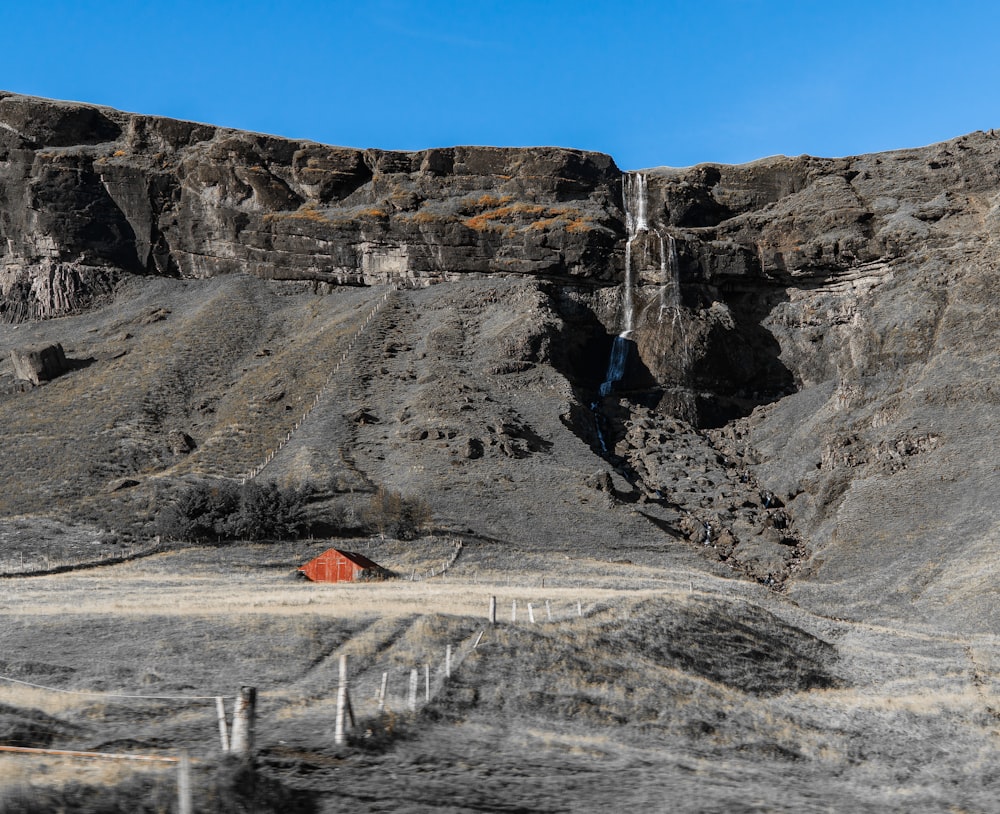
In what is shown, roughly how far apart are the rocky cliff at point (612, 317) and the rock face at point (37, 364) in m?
2.29

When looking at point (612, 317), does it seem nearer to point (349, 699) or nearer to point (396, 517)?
point (396, 517)

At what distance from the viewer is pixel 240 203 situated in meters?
89.1

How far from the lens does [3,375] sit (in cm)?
7325

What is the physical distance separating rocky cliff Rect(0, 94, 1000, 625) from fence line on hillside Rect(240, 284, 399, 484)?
128 cm

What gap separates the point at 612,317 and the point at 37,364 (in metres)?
42.9

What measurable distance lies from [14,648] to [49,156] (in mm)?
78653

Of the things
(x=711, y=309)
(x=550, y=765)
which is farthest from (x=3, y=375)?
(x=550, y=765)

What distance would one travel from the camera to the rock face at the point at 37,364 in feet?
234

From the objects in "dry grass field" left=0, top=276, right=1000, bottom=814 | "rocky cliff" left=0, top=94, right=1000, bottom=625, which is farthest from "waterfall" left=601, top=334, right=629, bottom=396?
"dry grass field" left=0, top=276, right=1000, bottom=814

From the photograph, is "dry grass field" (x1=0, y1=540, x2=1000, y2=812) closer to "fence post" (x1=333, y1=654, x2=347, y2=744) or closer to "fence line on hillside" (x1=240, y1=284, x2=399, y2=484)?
"fence post" (x1=333, y1=654, x2=347, y2=744)

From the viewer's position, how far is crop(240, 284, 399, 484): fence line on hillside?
56700 mm

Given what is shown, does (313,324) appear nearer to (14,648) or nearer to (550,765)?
(14,648)

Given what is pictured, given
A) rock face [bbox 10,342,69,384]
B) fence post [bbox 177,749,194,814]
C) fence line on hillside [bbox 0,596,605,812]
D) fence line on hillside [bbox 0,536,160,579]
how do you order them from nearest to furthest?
fence post [bbox 177,749,194,814]
fence line on hillside [bbox 0,596,605,812]
fence line on hillside [bbox 0,536,160,579]
rock face [bbox 10,342,69,384]

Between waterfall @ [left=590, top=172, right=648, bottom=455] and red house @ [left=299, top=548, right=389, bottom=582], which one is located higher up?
waterfall @ [left=590, top=172, right=648, bottom=455]
